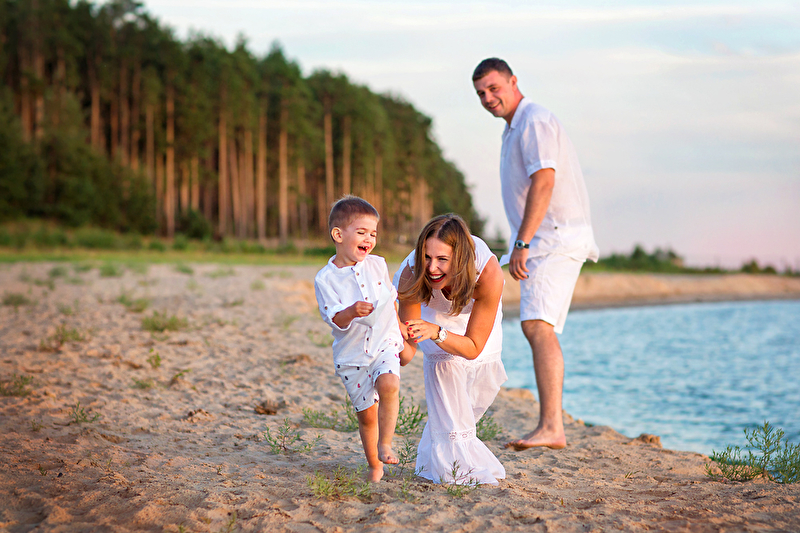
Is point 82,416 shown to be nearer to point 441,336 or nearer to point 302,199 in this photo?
point 441,336

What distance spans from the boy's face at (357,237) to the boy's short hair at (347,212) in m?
0.02

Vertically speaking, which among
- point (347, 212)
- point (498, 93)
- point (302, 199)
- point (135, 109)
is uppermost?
point (135, 109)

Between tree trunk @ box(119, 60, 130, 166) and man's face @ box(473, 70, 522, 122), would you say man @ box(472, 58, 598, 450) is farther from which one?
tree trunk @ box(119, 60, 130, 166)

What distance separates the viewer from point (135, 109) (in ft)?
133

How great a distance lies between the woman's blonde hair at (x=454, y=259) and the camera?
3.27 m

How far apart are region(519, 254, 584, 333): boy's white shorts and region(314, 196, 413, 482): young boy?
1.50m

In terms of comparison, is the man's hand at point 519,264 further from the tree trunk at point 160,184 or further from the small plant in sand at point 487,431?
the tree trunk at point 160,184

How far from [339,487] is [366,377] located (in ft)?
1.76

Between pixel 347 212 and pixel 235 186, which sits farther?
pixel 235 186

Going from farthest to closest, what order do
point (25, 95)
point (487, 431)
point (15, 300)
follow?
point (25, 95) < point (15, 300) < point (487, 431)

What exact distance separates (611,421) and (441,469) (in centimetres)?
433

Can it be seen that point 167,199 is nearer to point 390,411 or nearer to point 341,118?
point 341,118

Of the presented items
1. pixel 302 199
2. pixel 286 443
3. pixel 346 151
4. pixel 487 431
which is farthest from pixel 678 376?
pixel 346 151

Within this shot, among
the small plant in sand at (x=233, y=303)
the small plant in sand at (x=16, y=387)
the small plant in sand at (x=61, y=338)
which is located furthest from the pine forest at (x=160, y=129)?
the small plant in sand at (x=16, y=387)
